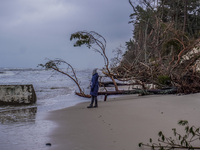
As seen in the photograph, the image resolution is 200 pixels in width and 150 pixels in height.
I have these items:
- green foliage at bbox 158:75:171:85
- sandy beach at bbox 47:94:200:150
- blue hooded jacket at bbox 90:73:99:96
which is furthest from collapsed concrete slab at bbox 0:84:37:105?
green foliage at bbox 158:75:171:85

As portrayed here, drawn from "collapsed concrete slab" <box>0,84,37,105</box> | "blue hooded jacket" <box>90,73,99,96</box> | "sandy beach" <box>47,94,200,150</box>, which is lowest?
"sandy beach" <box>47,94,200,150</box>

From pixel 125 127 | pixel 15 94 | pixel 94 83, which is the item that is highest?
pixel 94 83

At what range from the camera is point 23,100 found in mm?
11727

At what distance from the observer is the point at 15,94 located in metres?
11.6

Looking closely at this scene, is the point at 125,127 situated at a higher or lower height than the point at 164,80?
lower

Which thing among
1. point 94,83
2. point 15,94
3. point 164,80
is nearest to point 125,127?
point 94,83

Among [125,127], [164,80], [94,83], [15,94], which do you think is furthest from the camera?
[164,80]

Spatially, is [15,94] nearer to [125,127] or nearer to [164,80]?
[164,80]

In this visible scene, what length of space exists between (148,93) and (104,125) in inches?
237

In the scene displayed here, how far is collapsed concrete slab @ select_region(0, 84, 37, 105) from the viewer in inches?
452

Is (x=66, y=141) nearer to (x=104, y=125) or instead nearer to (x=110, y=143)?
(x=110, y=143)

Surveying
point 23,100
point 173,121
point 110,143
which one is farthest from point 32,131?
point 23,100

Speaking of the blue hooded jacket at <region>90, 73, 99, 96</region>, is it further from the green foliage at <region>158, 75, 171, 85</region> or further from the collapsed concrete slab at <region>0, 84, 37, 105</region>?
the green foliage at <region>158, 75, 171, 85</region>

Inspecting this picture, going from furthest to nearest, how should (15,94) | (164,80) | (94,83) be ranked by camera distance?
(164,80)
(15,94)
(94,83)
